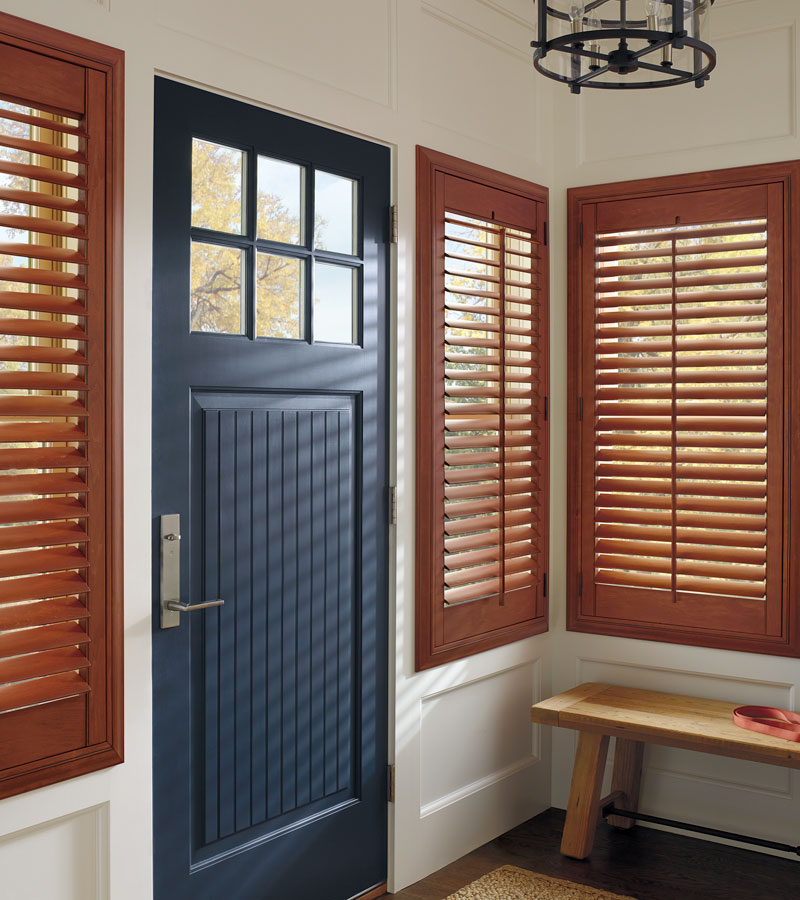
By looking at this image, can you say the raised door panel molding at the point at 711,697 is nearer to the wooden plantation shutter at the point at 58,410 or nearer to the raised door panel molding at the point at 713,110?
the raised door panel molding at the point at 713,110

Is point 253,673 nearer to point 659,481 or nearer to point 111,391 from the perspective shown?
point 111,391

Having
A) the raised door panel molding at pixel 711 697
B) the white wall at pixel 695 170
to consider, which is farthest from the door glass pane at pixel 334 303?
the raised door panel molding at pixel 711 697

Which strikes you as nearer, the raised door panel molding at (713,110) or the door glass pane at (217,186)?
the door glass pane at (217,186)

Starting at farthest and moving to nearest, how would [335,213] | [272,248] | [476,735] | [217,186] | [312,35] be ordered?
[476,735] < [335,213] < [312,35] < [272,248] < [217,186]

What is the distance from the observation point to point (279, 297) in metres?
2.35

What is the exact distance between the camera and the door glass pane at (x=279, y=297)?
90.9 inches

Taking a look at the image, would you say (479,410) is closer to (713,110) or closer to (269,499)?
(269,499)

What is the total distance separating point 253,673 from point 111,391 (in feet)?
2.64

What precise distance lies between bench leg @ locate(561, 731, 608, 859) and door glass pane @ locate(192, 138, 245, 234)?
1.92 metres

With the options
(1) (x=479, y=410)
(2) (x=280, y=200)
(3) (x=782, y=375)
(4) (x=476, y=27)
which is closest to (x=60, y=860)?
(2) (x=280, y=200)

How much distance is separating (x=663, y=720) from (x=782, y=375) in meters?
1.17

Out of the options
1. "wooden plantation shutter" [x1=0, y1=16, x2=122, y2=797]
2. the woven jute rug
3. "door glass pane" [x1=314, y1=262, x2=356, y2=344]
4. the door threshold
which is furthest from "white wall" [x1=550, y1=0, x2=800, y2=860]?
"wooden plantation shutter" [x1=0, y1=16, x2=122, y2=797]

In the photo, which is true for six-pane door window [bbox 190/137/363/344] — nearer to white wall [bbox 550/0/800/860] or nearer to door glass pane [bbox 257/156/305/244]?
door glass pane [bbox 257/156/305/244]

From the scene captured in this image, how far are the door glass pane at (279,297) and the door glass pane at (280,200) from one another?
0.06 meters
